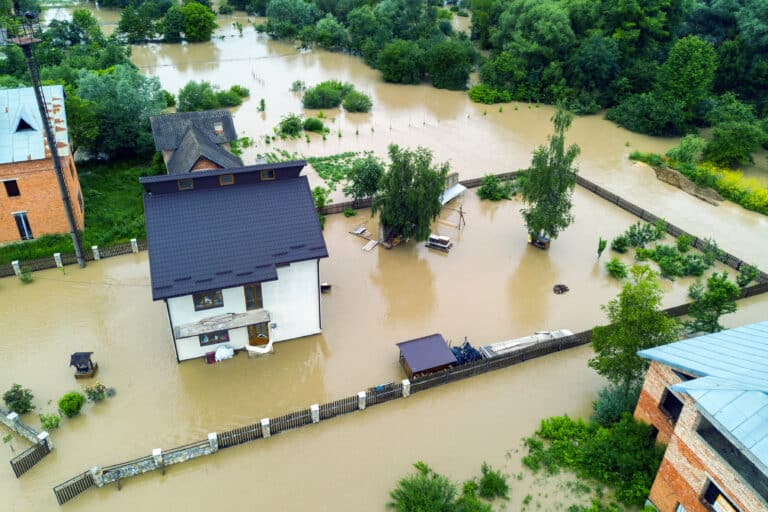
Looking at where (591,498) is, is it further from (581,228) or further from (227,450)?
(581,228)

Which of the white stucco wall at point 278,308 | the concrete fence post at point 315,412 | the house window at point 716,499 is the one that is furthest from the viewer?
the white stucco wall at point 278,308

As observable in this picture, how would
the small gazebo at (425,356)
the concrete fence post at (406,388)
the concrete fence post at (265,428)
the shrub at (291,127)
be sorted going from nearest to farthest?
1. the concrete fence post at (265,428)
2. the concrete fence post at (406,388)
3. the small gazebo at (425,356)
4. the shrub at (291,127)

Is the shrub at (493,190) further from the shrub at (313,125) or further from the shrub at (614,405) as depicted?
the shrub at (614,405)

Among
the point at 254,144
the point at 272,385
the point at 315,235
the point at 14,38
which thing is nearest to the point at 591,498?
the point at 272,385

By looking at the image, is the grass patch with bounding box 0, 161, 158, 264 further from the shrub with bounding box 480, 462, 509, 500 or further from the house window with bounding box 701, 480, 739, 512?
the house window with bounding box 701, 480, 739, 512

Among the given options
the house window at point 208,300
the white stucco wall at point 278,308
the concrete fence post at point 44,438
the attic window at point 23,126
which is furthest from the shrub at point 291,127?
the concrete fence post at point 44,438
